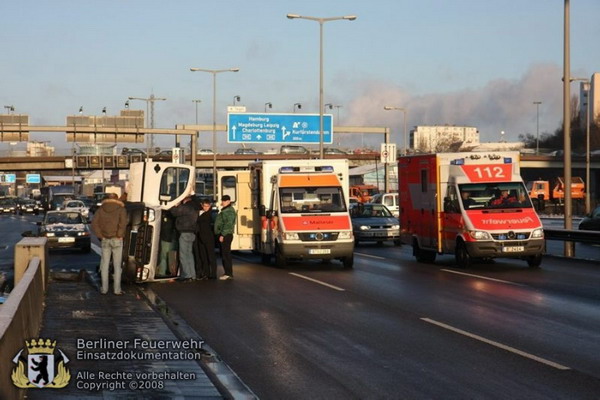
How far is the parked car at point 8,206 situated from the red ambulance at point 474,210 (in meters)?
77.2

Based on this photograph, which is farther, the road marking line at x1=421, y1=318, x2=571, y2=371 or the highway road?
the road marking line at x1=421, y1=318, x2=571, y2=371

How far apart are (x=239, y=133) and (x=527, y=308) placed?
40.7 meters

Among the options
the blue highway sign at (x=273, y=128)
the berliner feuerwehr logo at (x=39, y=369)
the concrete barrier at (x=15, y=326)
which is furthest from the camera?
the blue highway sign at (x=273, y=128)

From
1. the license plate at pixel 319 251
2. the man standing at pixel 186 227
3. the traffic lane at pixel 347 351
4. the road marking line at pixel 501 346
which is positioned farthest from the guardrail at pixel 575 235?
the road marking line at pixel 501 346

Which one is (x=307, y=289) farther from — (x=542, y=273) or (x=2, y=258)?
(x=2, y=258)

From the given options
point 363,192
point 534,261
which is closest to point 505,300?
point 534,261

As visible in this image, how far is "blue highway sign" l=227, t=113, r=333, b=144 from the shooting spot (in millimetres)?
55031

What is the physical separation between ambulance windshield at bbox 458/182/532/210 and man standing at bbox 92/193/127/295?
974cm

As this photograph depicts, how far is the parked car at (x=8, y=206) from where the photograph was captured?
97.3 metres

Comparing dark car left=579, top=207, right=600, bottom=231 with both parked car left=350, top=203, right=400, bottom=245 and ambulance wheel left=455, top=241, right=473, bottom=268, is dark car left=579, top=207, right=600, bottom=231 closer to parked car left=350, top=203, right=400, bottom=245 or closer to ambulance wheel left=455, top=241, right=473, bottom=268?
parked car left=350, top=203, right=400, bottom=245

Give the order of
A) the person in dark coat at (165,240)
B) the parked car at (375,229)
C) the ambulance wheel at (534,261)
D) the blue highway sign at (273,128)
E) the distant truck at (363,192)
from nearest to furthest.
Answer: the person in dark coat at (165,240)
the ambulance wheel at (534,261)
the parked car at (375,229)
the blue highway sign at (273,128)
the distant truck at (363,192)

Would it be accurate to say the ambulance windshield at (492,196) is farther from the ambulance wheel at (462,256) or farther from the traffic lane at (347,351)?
the traffic lane at (347,351)

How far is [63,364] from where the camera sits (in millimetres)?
9406

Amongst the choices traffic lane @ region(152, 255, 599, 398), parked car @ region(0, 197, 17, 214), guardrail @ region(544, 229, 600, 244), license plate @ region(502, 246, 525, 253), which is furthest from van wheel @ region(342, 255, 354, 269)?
parked car @ region(0, 197, 17, 214)
